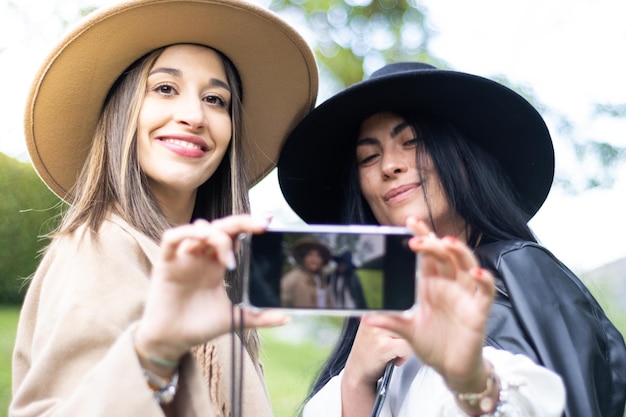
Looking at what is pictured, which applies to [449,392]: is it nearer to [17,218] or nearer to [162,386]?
[162,386]

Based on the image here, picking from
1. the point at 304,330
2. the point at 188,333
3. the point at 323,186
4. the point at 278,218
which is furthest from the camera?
the point at 304,330

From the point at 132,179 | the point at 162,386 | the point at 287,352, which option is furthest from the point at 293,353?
the point at 162,386

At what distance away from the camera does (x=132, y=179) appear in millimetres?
2049

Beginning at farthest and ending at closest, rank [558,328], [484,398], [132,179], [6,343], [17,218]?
[6,343]
[17,218]
[132,179]
[558,328]
[484,398]

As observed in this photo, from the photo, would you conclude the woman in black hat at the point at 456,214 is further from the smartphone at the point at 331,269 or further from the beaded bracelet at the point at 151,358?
the beaded bracelet at the point at 151,358

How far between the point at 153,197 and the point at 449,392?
0.93m

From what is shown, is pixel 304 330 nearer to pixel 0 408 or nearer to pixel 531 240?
pixel 0 408

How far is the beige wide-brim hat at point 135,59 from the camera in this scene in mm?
2168

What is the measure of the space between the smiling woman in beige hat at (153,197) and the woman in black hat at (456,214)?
241mm

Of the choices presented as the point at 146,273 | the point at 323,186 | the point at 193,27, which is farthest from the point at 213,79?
the point at 323,186

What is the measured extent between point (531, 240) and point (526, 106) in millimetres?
450

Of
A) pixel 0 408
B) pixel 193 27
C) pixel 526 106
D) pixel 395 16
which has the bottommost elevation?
pixel 0 408

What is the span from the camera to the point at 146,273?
1.84m

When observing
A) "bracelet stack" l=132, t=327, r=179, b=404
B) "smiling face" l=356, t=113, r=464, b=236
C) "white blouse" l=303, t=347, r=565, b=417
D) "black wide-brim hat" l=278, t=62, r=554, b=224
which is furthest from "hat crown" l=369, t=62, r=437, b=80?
"bracelet stack" l=132, t=327, r=179, b=404
